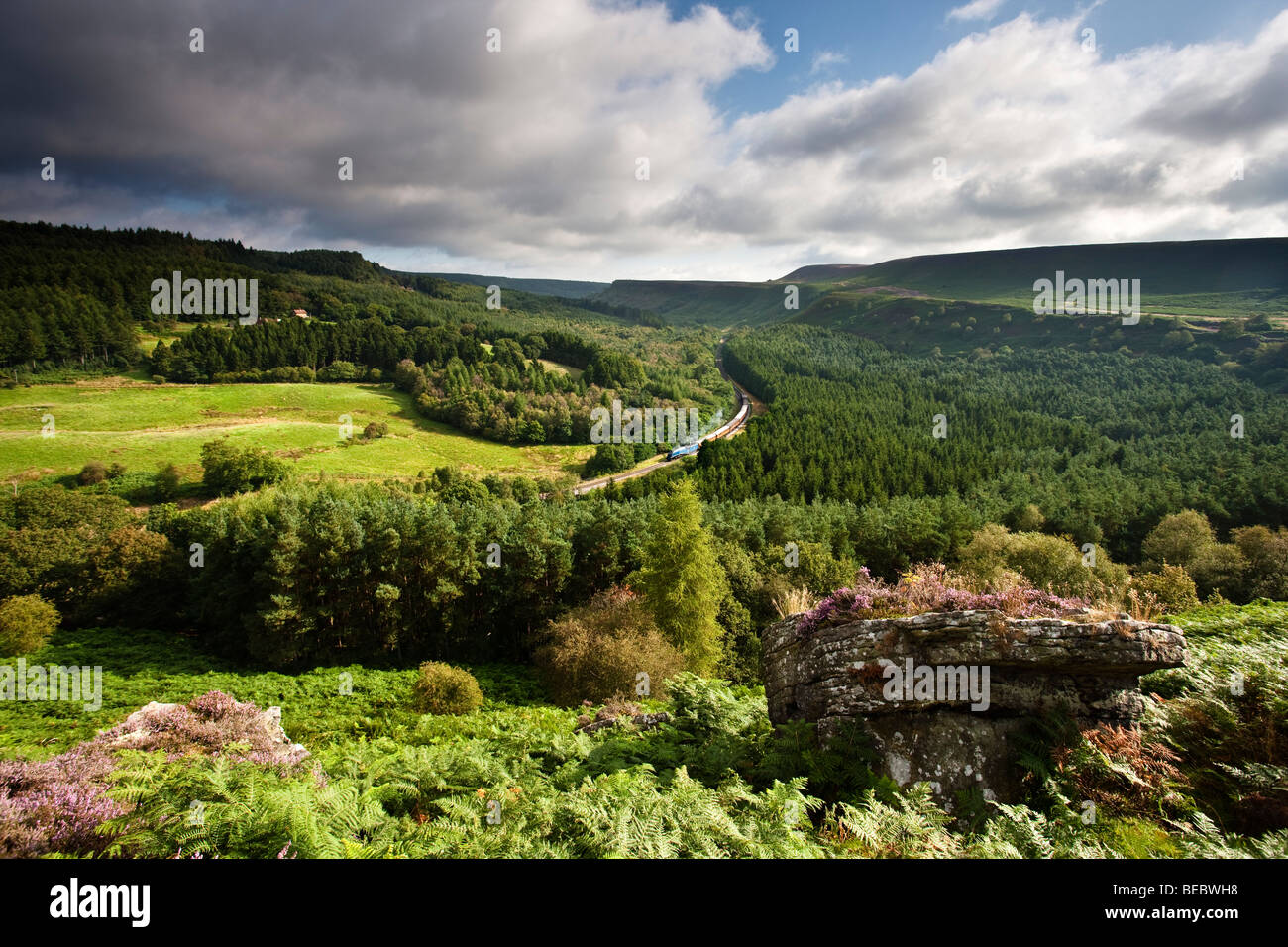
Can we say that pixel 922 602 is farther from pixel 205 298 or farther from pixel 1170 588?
pixel 205 298

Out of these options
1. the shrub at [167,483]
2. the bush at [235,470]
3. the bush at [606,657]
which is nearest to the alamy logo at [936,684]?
the bush at [606,657]

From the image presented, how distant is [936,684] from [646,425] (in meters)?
115

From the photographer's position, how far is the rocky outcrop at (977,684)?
26.8 ft

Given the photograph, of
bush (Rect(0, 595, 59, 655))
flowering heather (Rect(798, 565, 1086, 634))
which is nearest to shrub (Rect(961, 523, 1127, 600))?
flowering heather (Rect(798, 565, 1086, 634))

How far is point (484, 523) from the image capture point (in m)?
38.8

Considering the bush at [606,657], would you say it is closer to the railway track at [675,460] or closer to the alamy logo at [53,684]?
the alamy logo at [53,684]

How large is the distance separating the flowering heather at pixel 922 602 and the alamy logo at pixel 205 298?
167284 mm

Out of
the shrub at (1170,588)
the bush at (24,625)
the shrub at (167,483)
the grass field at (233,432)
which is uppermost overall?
the grass field at (233,432)
